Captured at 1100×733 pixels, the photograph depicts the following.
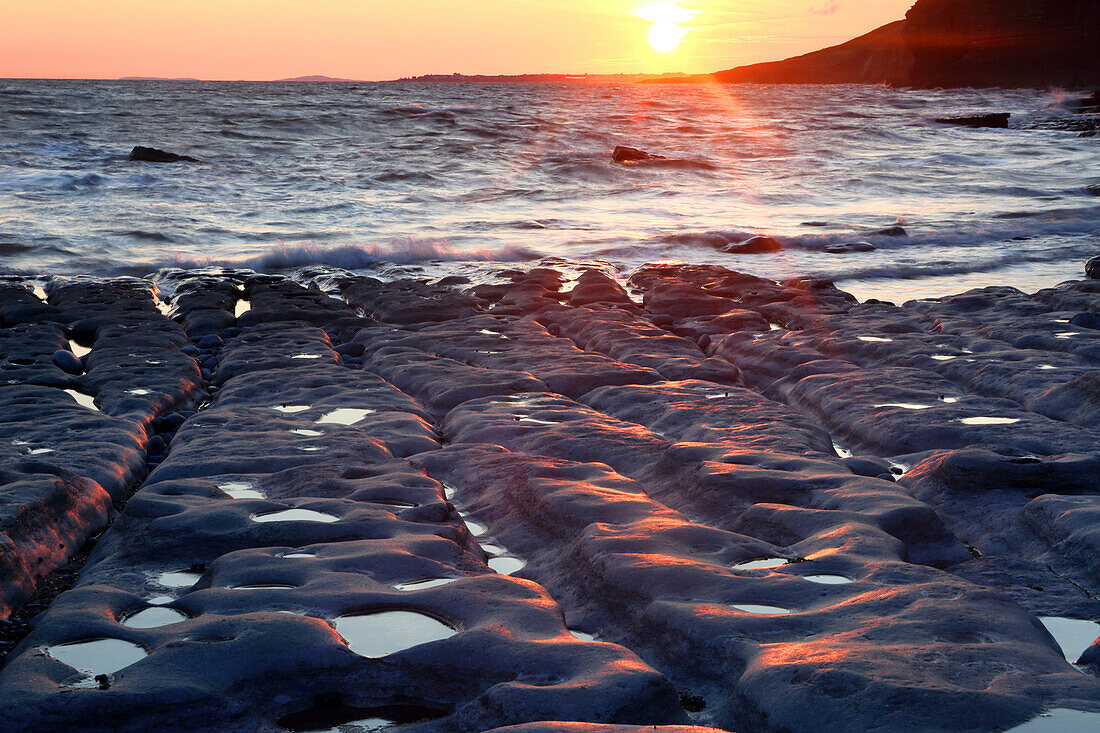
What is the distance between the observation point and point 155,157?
71.2 ft

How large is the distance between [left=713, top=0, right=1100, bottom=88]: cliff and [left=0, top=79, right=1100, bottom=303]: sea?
26484 millimetres

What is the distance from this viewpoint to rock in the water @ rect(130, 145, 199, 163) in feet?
70.8

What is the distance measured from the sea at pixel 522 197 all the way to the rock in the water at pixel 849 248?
13 cm

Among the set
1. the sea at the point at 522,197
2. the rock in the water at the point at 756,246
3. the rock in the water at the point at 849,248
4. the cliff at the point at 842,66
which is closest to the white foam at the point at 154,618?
the sea at the point at 522,197

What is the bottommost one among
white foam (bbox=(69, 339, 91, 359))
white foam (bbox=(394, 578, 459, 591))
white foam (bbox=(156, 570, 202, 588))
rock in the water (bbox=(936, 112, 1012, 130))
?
white foam (bbox=(394, 578, 459, 591))

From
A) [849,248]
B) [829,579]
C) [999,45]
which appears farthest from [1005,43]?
[829,579]

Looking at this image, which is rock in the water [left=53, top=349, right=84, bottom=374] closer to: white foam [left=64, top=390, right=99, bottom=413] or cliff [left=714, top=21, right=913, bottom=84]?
white foam [left=64, top=390, right=99, bottom=413]

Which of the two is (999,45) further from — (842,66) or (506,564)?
(506,564)

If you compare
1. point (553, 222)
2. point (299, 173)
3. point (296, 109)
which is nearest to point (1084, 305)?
point (553, 222)

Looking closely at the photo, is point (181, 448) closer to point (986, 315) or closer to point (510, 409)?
point (510, 409)

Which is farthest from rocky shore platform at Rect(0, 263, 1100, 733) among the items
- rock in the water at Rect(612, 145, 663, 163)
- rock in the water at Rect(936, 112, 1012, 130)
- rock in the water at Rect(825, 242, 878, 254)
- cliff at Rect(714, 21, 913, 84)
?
cliff at Rect(714, 21, 913, 84)

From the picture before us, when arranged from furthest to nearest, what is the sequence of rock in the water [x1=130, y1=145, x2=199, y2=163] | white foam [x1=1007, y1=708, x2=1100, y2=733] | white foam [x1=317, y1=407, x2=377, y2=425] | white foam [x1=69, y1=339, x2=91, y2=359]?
1. rock in the water [x1=130, y1=145, x2=199, y2=163]
2. white foam [x1=69, y1=339, x2=91, y2=359]
3. white foam [x1=317, y1=407, x2=377, y2=425]
4. white foam [x1=1007, y1=708, x2=1100, y2=733]

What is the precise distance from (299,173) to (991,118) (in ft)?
104

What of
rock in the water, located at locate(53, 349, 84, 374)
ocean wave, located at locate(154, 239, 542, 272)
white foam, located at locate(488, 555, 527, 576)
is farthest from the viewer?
ocean wave, located at locate(154, 239, 542, 272)
